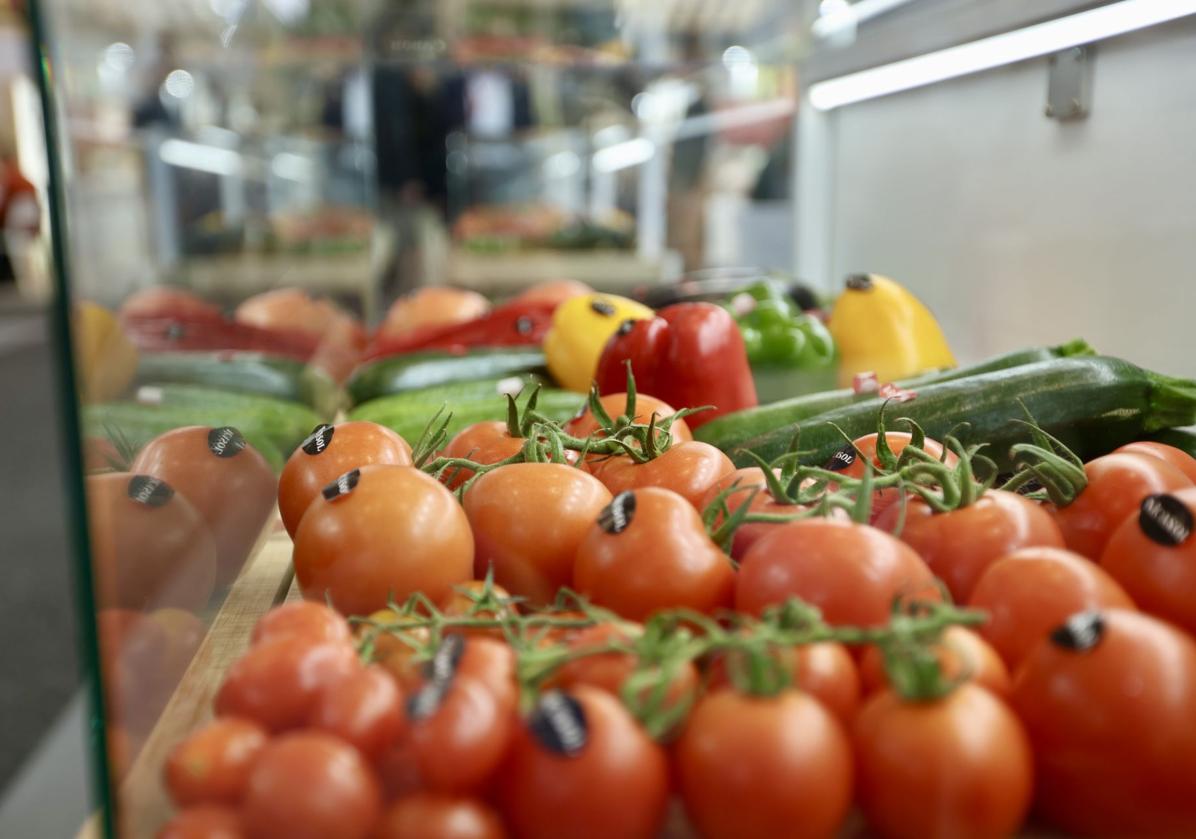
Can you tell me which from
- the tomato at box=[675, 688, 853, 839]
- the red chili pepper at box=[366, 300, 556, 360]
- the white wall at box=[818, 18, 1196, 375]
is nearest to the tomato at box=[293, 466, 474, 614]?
the tomato at box=[675, 688, 853, 839]

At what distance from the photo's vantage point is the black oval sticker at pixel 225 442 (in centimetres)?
98

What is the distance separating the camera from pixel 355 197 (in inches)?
201

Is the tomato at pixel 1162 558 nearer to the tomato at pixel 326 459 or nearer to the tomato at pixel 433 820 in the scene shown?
the tomato at pixel 433 820

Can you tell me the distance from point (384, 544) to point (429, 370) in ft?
4.37

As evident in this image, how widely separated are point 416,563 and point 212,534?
0.22 metres

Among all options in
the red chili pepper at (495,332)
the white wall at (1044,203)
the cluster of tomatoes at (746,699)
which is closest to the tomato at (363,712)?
the cluster of tomatoes at (746,699)

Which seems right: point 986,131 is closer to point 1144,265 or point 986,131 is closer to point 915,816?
point 1144,265

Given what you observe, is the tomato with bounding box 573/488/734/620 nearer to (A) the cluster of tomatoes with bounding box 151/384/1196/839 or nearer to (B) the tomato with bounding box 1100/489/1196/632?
(A) the cluster of tomatoes with bounding box 151/384/1196/839

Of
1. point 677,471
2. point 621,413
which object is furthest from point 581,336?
point 677,471

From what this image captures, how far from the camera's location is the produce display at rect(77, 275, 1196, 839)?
54cm

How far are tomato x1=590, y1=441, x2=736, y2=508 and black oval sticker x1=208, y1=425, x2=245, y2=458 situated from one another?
37 cm

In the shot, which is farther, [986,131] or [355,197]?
[355,197]

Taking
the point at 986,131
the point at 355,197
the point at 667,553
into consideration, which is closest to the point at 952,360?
the point at 986,131

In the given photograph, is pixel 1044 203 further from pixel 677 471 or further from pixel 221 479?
pixel 221 479
